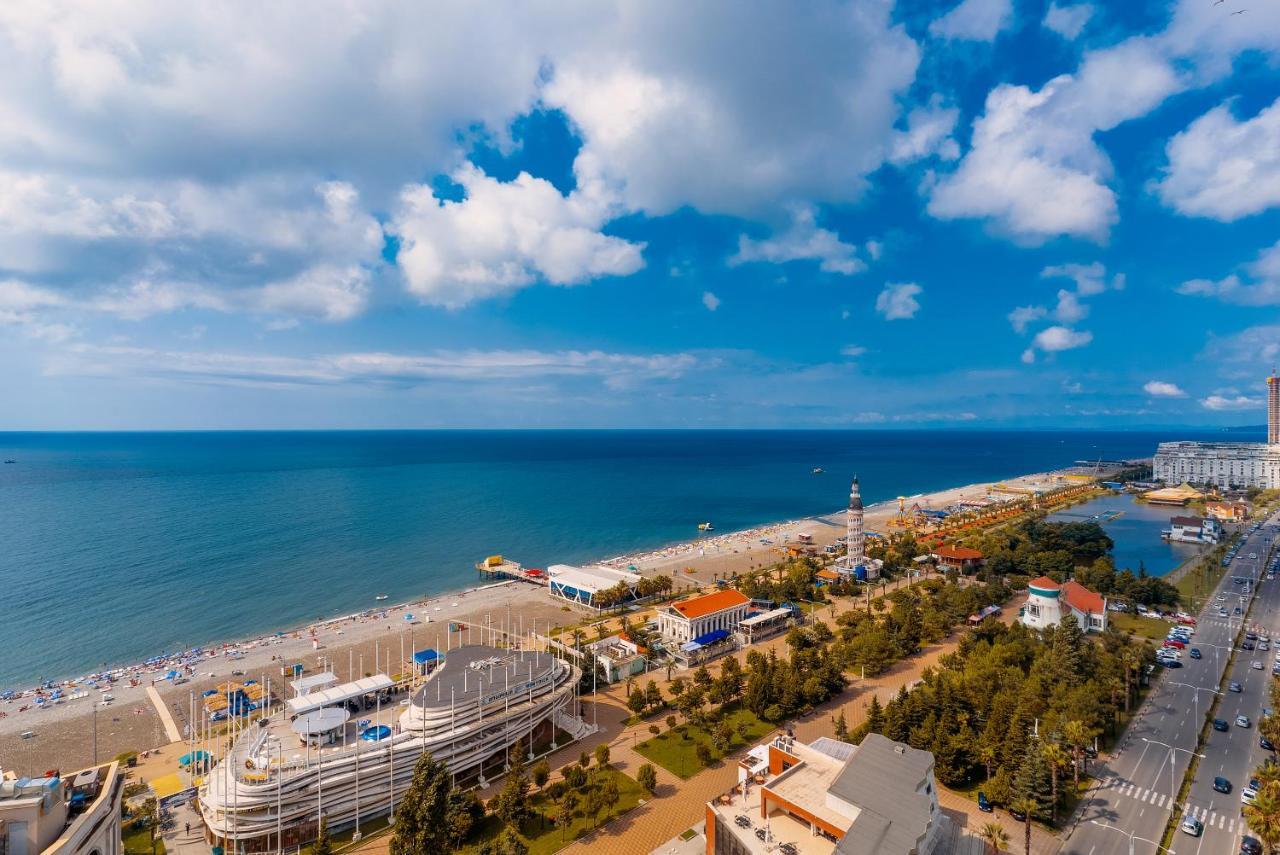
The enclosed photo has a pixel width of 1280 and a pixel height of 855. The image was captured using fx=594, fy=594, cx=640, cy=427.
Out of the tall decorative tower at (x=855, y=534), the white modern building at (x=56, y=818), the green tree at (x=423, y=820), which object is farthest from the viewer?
the tall decorative tower at (x=855, y=534)

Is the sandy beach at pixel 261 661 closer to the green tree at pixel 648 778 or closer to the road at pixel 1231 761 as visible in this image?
the green tree at pixel 648 778

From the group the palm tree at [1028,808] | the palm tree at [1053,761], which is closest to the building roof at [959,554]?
the palm tree at [1053,761]

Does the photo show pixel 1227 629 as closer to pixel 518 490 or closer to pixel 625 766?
pixel 625 766

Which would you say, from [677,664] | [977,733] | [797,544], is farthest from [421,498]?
[977,733]

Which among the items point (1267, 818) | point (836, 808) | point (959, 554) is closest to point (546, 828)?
point (836, 808)

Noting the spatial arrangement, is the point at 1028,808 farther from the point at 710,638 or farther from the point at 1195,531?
the point at 1195,531

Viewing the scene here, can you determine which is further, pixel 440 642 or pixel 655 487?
pixel 655 487

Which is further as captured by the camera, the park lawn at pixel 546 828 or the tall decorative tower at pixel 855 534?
the tall decorative tower at pixel 855 534

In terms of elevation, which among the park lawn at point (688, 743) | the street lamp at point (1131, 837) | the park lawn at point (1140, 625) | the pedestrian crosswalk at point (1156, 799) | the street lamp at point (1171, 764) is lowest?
the park lawn at point (688, 743)
